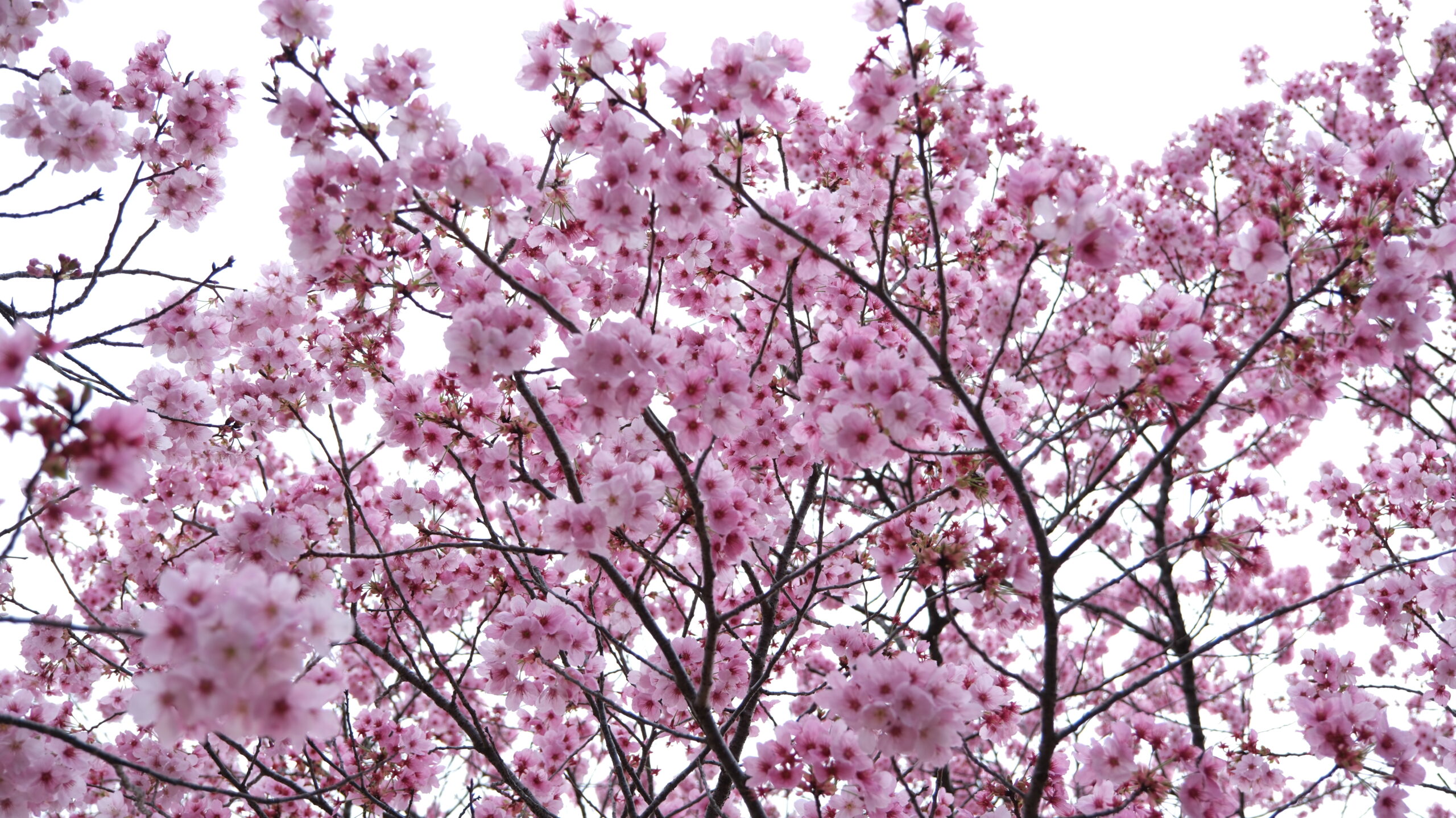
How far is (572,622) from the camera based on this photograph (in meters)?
3.92

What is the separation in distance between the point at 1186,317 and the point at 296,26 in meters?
3.54

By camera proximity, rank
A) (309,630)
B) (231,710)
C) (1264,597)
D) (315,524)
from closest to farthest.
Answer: (231,710) < (309,630) < (315,524) < (1264,597)

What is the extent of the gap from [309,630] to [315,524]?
1939mm

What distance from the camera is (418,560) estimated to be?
4582 mm

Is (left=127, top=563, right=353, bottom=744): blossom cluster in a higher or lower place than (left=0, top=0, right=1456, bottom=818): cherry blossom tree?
lower

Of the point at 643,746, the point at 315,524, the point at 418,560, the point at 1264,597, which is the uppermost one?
the point at 1264,597

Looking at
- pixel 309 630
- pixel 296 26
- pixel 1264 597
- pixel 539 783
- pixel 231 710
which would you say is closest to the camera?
pixel 231 710

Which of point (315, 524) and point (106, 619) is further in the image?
point (106, 619)

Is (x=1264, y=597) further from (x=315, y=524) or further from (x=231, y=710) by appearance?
(x=231, y=710)

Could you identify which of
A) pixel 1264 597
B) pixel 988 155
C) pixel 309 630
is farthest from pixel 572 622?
pixel 1264 597

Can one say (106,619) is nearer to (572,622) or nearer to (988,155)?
(572,622)

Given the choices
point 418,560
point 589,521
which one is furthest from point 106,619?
point 589,521

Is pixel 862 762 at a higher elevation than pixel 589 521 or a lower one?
lower

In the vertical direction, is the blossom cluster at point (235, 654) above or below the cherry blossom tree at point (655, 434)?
below
